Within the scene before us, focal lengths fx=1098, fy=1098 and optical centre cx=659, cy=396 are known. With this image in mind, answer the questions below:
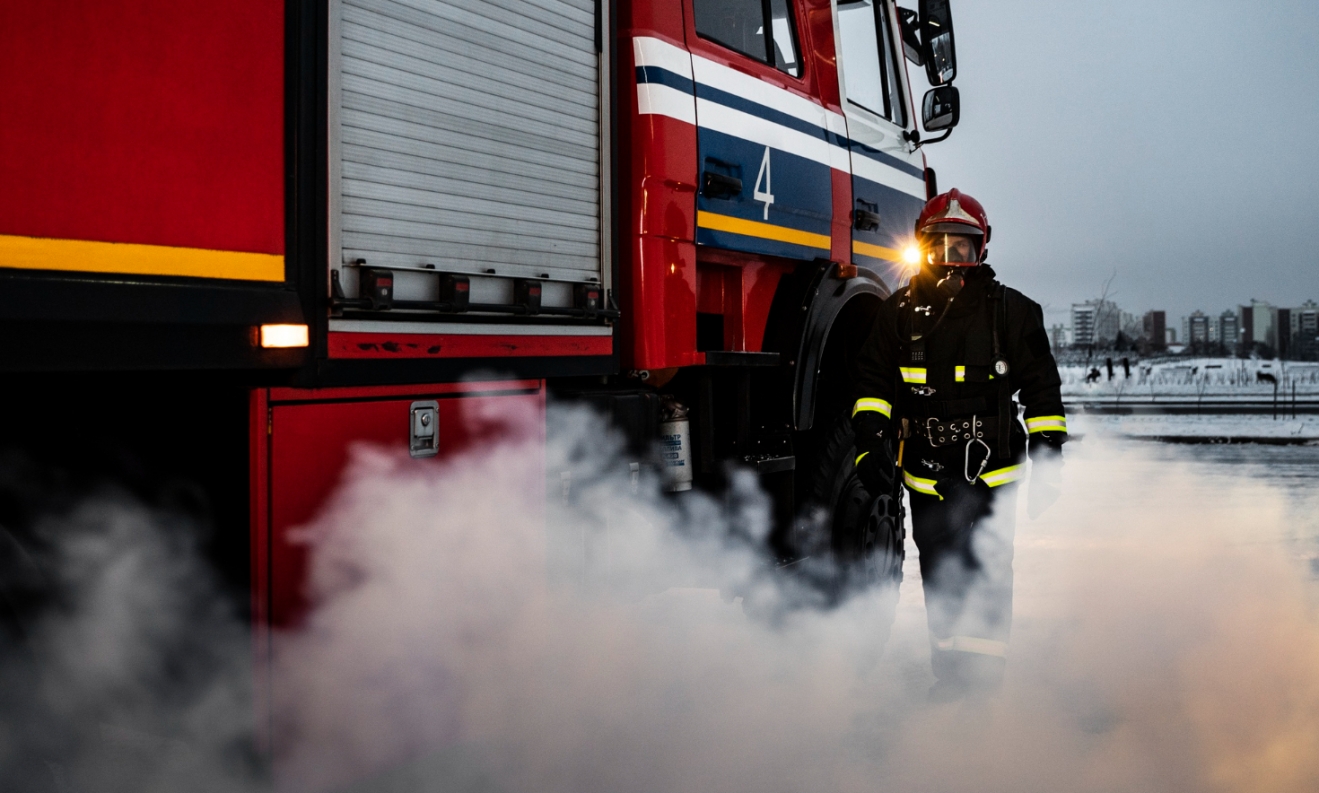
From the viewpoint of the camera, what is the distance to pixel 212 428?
245cm

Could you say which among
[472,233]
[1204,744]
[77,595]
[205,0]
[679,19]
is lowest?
[1204,744]

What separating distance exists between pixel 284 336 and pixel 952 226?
246cm

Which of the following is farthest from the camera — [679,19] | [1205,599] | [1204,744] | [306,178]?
[1205,599]

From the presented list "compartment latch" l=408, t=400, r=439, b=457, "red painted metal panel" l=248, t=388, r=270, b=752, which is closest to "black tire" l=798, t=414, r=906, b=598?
"compartment latch" l=408, t=400, r=439, b=457

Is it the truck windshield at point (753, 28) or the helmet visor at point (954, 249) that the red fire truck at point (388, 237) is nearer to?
the truck windshield at point (753, 28)

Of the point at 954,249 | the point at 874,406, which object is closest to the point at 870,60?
the point at 954,249

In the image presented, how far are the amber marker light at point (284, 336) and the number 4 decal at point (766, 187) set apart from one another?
6.56 ft

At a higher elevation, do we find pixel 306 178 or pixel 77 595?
pixel 306 178

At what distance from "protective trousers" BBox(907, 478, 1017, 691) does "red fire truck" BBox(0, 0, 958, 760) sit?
1.95 ft

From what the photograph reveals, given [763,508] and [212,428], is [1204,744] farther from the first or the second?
[212,428]

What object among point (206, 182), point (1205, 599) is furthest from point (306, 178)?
point (1205, 599)

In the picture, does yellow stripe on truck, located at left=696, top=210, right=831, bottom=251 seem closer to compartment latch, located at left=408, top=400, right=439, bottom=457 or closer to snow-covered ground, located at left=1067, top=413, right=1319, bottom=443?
compartment latch, located at left=408, top=400, right=439, bottom=457

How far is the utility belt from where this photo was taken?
386cm

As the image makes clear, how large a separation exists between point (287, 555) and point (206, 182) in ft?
2.75
